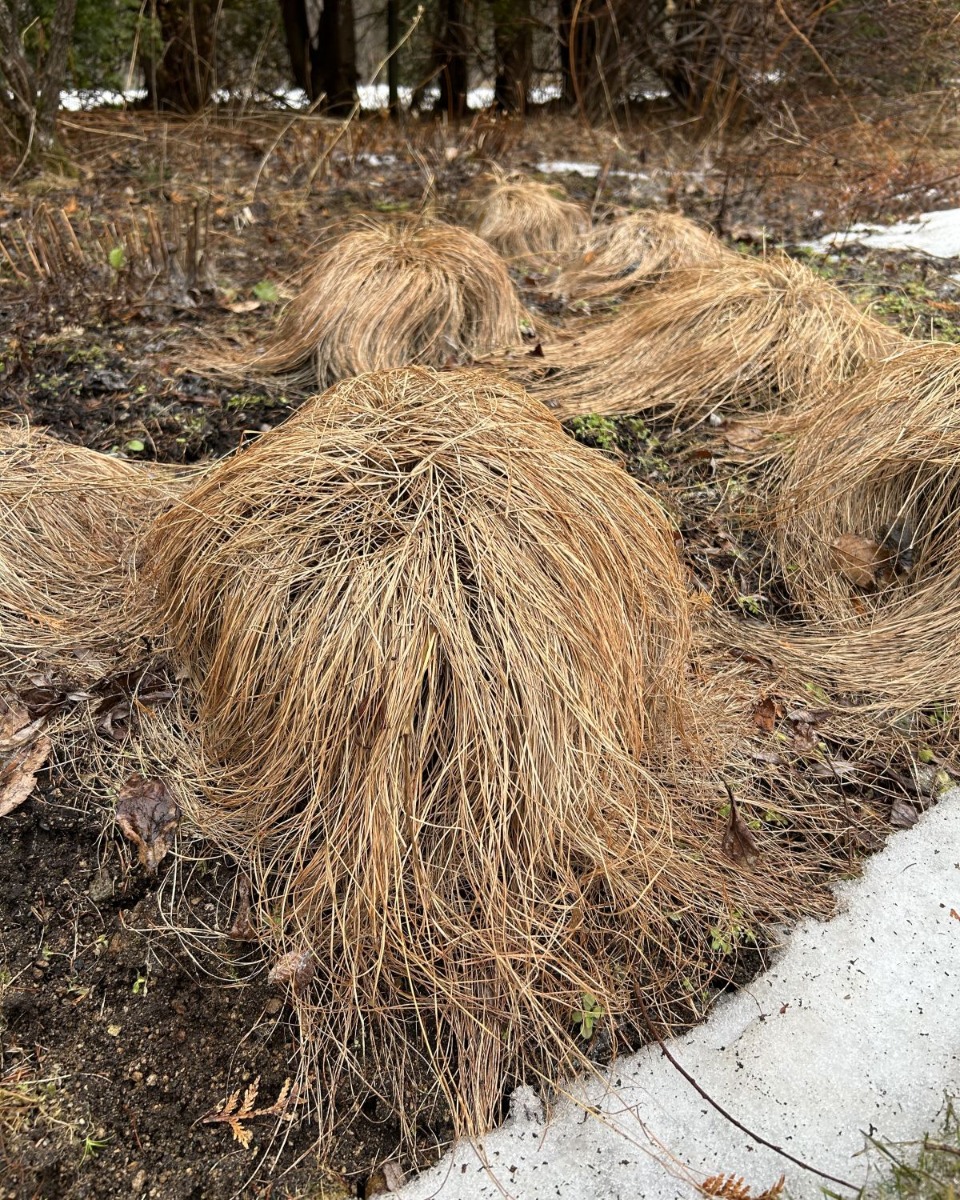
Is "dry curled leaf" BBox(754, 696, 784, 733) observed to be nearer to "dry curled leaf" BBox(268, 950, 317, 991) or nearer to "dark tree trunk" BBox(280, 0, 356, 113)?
"dry curled leaf" BBox(268, 950, 317, 991)

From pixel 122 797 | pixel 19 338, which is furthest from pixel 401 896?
→ pixel 19 338

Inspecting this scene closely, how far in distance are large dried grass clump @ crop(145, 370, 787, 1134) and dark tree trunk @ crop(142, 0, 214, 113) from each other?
→ 5801 mm

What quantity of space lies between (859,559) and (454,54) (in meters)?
7.21

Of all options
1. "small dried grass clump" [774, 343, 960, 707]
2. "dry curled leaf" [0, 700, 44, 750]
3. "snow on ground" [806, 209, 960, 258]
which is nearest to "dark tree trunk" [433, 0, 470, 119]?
"snow on ground" [806, 209, 960, 258]

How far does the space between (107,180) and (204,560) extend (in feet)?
13.9

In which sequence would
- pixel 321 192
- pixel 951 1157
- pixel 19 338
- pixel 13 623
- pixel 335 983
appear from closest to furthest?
pixel 951 1157, pixel 335 983, pixel 13 623, pixel 19 338, pixel 321 192

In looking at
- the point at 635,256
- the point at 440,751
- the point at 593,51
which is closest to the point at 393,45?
the point at 593,51

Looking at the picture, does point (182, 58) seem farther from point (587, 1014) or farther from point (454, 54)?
point (587, 1014)

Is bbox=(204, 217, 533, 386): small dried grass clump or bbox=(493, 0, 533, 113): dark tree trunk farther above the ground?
bbox=(493, 0, 533, 113): dark tree trunk

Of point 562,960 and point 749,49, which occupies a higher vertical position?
point 749,49

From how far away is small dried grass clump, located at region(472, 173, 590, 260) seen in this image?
470cm

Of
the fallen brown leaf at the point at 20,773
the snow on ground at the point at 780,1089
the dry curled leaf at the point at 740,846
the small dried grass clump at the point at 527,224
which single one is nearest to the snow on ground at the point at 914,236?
the small dried grass clump at the point at 527,224

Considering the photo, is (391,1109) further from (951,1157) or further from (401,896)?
(951,1157)

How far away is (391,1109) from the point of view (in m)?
1.57
